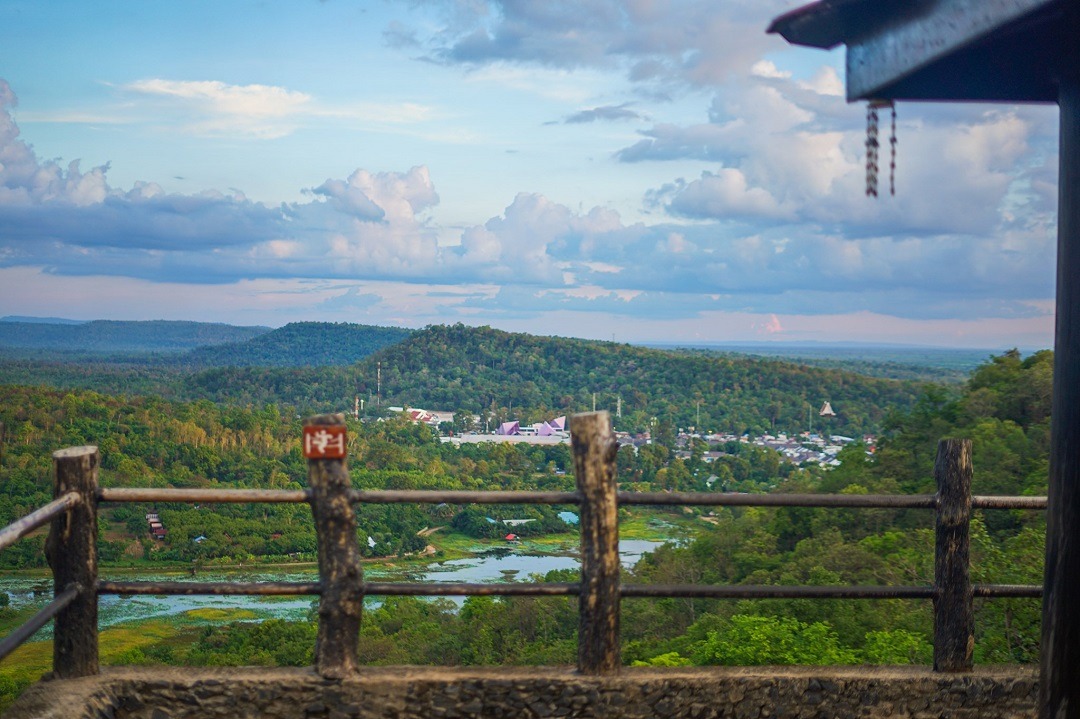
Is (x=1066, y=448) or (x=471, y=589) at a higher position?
(x=1066, y=448)

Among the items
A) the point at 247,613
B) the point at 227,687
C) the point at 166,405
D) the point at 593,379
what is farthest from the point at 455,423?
the point at 227,687

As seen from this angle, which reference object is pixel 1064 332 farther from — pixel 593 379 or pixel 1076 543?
pixel 593 379

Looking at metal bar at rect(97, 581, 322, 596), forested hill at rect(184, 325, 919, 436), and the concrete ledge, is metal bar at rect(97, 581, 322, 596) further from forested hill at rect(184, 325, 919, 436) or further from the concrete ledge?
forested hill at rect(184, 325, 919, 436)

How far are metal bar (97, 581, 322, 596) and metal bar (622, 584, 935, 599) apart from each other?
104 cm

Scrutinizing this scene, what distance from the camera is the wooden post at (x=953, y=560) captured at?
124 inches

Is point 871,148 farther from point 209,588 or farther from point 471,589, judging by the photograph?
point 209,588

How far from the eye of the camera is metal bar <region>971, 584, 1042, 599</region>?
10.4 feet

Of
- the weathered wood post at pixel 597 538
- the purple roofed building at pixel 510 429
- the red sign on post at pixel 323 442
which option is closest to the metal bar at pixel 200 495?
the red sign on post at pixel 323 442

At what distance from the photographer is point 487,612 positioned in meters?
19.2

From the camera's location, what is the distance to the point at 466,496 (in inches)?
121

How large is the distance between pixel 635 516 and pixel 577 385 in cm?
Answer: 1559

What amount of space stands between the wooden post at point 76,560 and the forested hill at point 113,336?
49831 mm

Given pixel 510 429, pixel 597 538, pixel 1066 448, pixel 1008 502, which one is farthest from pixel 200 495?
pixel 510 429

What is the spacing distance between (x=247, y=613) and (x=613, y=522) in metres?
26.7
